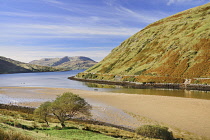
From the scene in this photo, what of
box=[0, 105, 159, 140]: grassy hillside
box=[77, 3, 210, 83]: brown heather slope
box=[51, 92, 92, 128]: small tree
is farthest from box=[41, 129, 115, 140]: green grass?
box=[77, 3, 210, 83]: brown heather slope

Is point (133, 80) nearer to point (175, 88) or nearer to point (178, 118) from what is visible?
point (175, 88)

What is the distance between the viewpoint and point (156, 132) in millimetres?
25844

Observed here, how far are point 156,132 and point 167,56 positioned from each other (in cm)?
9378

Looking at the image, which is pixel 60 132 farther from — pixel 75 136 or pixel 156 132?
pixel 156 132

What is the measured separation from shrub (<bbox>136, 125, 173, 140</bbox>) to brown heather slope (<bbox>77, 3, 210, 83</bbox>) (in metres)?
62.7

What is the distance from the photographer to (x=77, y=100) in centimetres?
2898

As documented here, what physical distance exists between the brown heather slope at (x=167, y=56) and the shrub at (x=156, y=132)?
62694 mm

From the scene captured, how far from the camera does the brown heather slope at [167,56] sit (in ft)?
299

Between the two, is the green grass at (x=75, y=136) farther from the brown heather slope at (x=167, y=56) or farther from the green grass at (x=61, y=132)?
the brown heather slope at (x=167, y=56)

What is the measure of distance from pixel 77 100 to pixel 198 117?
81.9 ft

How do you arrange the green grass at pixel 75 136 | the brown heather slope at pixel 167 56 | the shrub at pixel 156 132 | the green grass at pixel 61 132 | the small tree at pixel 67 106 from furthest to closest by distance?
the brown heather slope at pixel 167 56, the small tree at pixel 67 106, the shrub at pixel 156 132, the green grass at pixel 75 136, the green grass at pixel 61 132

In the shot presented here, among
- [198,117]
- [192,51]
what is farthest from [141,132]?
[192,51]

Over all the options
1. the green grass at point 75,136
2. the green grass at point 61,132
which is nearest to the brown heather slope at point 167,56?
the green grass at point 61,132

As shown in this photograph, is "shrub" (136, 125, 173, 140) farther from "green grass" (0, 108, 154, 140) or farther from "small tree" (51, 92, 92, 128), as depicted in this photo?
"small tree" (51, 92, 92, 128)
